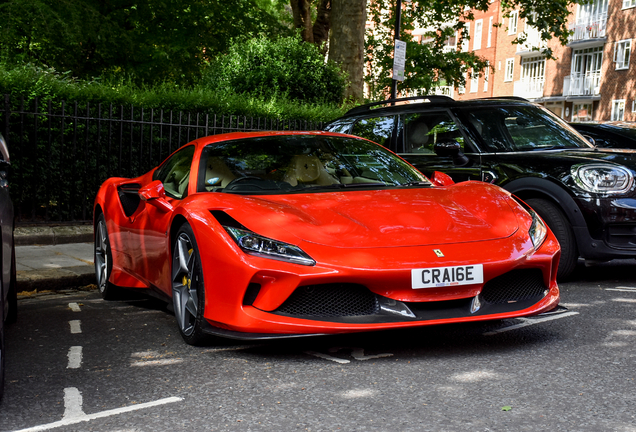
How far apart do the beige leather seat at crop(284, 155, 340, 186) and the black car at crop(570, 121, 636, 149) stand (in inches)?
243

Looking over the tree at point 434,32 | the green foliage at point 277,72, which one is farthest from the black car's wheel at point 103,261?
the tree at point 434,32

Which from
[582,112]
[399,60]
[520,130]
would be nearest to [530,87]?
[582,112]

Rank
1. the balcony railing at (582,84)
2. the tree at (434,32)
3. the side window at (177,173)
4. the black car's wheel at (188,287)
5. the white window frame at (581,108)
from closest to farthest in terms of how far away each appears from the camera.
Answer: the black car's wheel at (188,287) < the side window at (177,173) < the tree at (434,32) < the balcony railing at (582,84) < the white window frame at (581,108)

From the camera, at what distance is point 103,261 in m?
6.60

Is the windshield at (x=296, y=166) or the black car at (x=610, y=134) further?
the black car at (x=610, y=134)

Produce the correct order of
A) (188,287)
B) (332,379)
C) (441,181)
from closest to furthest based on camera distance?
(332,379) < (188,287) < (441,181)

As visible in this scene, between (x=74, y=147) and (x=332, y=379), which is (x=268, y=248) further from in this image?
(x=74, y=147)

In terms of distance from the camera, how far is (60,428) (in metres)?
3.12

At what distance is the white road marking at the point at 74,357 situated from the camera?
4168 millimetres

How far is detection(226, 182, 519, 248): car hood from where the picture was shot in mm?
4180

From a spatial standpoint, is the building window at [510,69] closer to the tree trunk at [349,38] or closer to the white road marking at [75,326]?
the tree trunk at [349,38]

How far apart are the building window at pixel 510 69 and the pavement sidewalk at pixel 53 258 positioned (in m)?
52.7

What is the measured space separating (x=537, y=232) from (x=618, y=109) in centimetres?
4475

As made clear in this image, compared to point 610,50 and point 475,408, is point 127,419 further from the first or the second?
point 610,50
